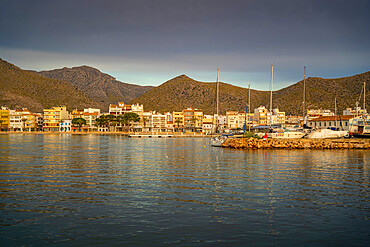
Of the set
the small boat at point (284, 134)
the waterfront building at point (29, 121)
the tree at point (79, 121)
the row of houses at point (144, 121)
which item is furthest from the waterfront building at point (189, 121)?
the small boat at point (284, 134)

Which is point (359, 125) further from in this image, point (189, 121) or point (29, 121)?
point (29, 121)

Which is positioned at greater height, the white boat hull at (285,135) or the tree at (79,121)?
the tree at (79,121)

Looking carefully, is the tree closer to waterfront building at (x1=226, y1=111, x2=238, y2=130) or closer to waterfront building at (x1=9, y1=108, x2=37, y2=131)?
waterfront building at (x1=9, y1=108, x2=37, y2=131)

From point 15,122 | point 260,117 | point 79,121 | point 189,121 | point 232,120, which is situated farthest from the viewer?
point 189,121

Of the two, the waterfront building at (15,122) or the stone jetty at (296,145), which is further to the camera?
the waterfront building at (15,122)

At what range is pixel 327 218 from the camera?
14.8m

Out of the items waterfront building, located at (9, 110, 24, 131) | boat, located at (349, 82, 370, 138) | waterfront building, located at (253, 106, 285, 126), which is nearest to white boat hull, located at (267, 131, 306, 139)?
boat, located at (349, 82, 370, 138)

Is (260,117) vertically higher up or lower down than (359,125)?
higher up

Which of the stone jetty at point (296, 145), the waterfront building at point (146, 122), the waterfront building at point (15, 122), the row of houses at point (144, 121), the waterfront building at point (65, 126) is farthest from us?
the waterfront building at point (65, 126)

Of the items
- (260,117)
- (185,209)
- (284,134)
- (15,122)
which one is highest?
(260,117)

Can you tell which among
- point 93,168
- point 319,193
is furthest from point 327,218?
point 93,168

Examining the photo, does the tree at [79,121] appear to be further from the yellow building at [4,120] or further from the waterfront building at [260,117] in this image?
the waterfront building at [260,117]

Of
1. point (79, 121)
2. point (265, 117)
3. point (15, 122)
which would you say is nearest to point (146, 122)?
point (79, 121)

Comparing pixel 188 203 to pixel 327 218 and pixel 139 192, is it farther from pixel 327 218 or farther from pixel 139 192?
pixel 327 218
